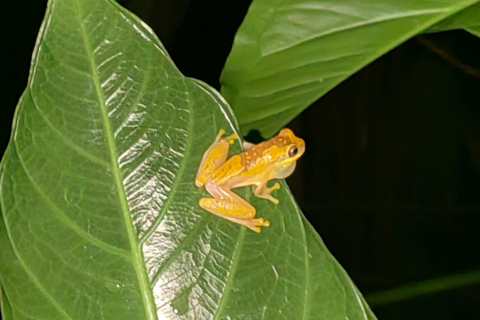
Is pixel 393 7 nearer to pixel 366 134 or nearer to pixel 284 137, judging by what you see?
pixel 284 137

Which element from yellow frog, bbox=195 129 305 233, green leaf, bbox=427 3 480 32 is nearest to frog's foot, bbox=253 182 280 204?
yellow frog, bbox=195 129 305 233

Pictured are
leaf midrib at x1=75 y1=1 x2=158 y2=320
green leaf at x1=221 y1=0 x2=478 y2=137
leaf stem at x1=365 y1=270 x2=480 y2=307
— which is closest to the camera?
leaf midrib at x1=75 y1=1 x2=158 y2=320

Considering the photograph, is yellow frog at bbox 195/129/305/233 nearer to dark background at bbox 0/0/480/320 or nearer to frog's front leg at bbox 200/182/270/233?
frog's front leg at bbox 200/182/270/233

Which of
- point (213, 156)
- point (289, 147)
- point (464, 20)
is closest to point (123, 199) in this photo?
point (213, 156)

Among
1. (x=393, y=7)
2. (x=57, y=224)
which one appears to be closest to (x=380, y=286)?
(x=393, y=7)

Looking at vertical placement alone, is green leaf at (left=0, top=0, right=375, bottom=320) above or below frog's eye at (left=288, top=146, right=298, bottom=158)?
above

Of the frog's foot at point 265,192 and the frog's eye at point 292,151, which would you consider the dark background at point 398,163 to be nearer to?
the frog's eye at point 292,151

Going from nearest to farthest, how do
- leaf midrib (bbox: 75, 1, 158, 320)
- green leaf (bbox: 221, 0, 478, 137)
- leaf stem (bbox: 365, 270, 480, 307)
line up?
leaf midrib (bbox: 75, 1, 158, 320), green leaf (bbox: 221, 0, 478, 137), leaf stem (bbox: 365, 270, 480, 307)
